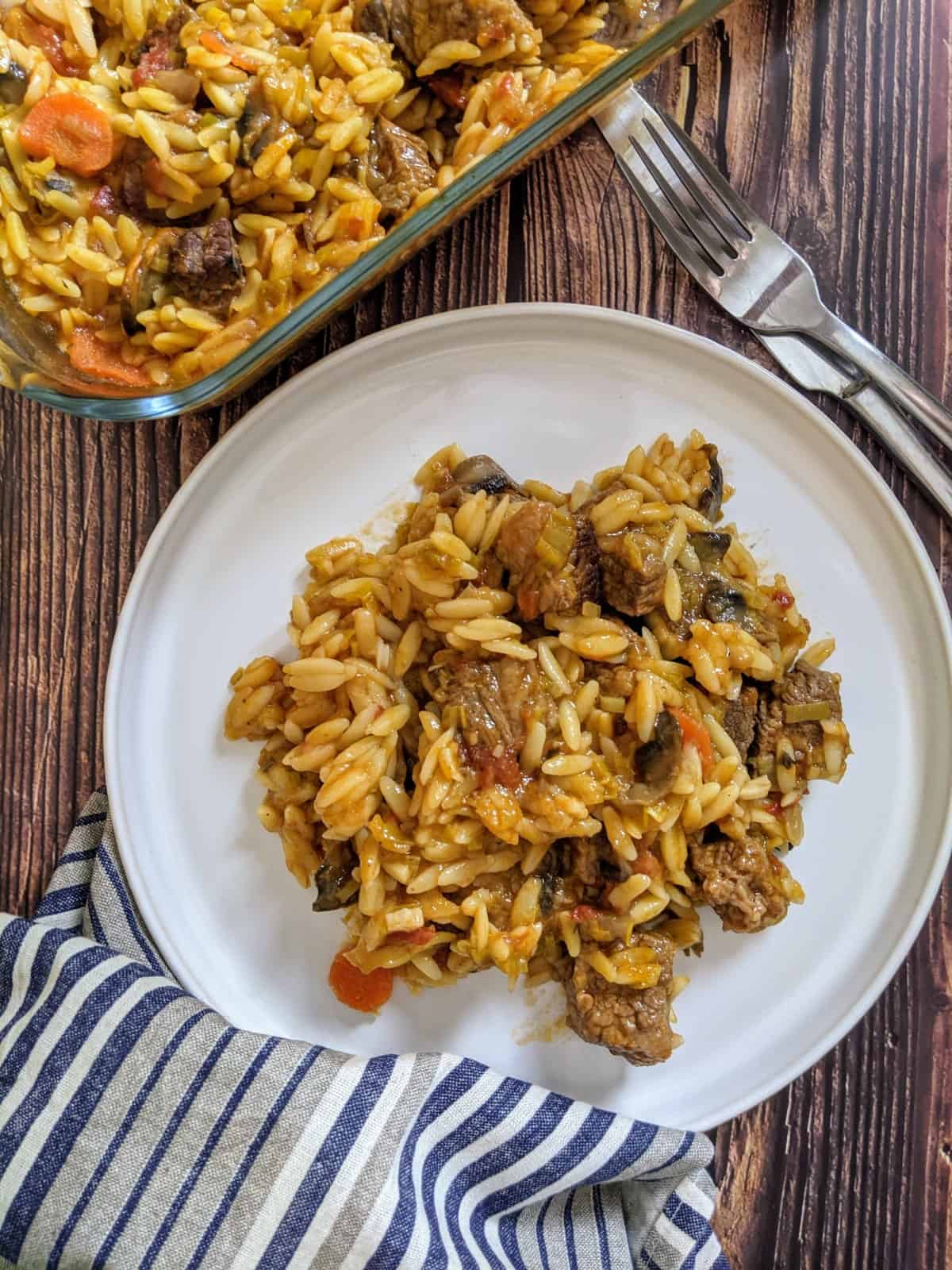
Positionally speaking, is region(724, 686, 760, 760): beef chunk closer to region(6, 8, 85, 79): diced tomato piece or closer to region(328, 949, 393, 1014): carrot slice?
region(328, 949, 393, 1014): carrot slice

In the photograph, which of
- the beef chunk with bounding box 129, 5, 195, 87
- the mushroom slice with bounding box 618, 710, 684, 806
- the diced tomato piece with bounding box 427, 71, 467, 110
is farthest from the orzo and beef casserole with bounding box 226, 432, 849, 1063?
the beef chunk with bounding box 129, 5, 195, 87

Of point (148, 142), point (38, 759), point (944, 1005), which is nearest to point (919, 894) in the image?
point (944, 1005)

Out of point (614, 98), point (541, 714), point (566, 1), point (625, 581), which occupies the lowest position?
point (541, 714)

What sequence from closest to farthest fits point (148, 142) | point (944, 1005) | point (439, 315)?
point (148, 142) < point (439, 315) < point (944, 1005)

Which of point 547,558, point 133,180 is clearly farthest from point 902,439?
point 133,180

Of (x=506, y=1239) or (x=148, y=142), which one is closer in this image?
(x=148, y=142)

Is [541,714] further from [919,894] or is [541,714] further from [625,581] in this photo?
[919,894]

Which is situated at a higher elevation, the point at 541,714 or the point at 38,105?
the point at 38,105
